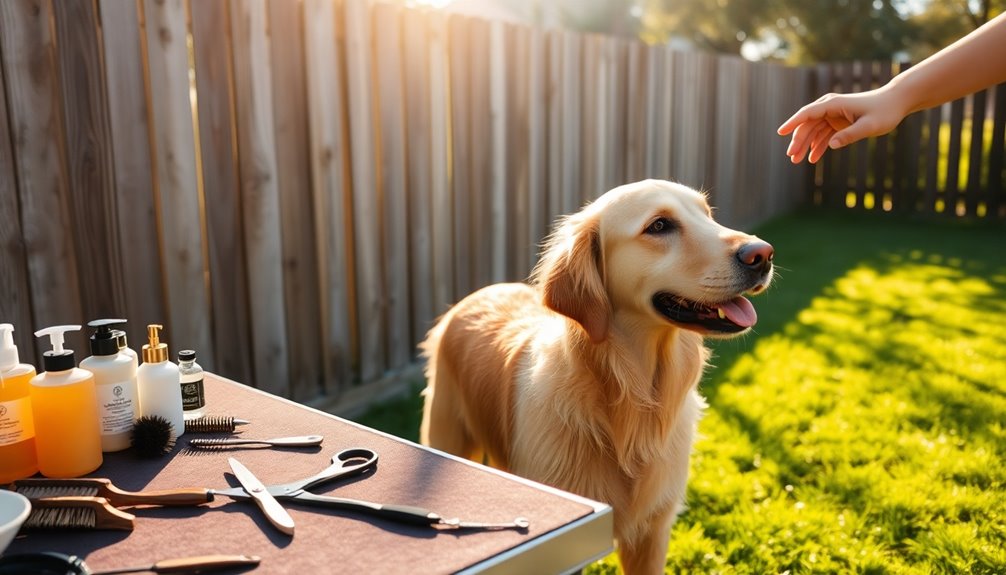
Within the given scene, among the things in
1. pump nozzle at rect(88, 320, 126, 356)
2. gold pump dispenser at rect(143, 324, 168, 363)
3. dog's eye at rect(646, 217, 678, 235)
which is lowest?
gold pump dispenser at rect(143, 324, 168, 363)

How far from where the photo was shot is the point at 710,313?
2.31 meters

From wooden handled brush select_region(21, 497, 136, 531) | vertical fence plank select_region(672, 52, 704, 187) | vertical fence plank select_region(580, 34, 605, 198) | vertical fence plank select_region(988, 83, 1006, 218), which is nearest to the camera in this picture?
wooden handled brush select_region(21, 497, 136, 531)

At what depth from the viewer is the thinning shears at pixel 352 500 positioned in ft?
4.21

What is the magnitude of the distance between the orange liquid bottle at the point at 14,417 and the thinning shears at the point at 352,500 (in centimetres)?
42

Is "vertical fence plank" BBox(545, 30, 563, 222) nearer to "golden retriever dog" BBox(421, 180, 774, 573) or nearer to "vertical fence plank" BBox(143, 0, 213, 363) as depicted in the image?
"vertical fence plank" BBox(143, 0, 213, 363)

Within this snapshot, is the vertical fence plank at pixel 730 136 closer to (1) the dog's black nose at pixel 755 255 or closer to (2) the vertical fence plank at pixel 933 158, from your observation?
(2) the vertical fence plank at pixel 933 158

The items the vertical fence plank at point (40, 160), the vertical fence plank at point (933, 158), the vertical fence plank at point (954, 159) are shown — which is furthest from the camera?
the vertical fence plank at point (933, 158)

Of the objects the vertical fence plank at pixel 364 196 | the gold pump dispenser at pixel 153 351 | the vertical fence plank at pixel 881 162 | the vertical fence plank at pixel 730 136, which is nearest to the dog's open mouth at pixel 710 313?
the gold pump dispenser at pixel 153 351

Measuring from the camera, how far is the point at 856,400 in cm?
444

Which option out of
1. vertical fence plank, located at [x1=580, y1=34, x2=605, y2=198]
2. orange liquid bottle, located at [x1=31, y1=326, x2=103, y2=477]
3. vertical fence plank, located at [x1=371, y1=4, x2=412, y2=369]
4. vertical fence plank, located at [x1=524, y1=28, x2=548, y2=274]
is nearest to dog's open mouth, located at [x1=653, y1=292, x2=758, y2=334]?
orange liquid bottle, located at [x1=31, y1=326, x2=103, y2=477]

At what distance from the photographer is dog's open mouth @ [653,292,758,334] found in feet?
7.36

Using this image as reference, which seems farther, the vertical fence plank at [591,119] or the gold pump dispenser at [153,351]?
the vertical fence plank at [591,119]

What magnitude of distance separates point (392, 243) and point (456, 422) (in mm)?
1735

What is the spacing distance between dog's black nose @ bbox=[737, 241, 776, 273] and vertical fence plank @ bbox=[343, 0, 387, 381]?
2.63 meters
